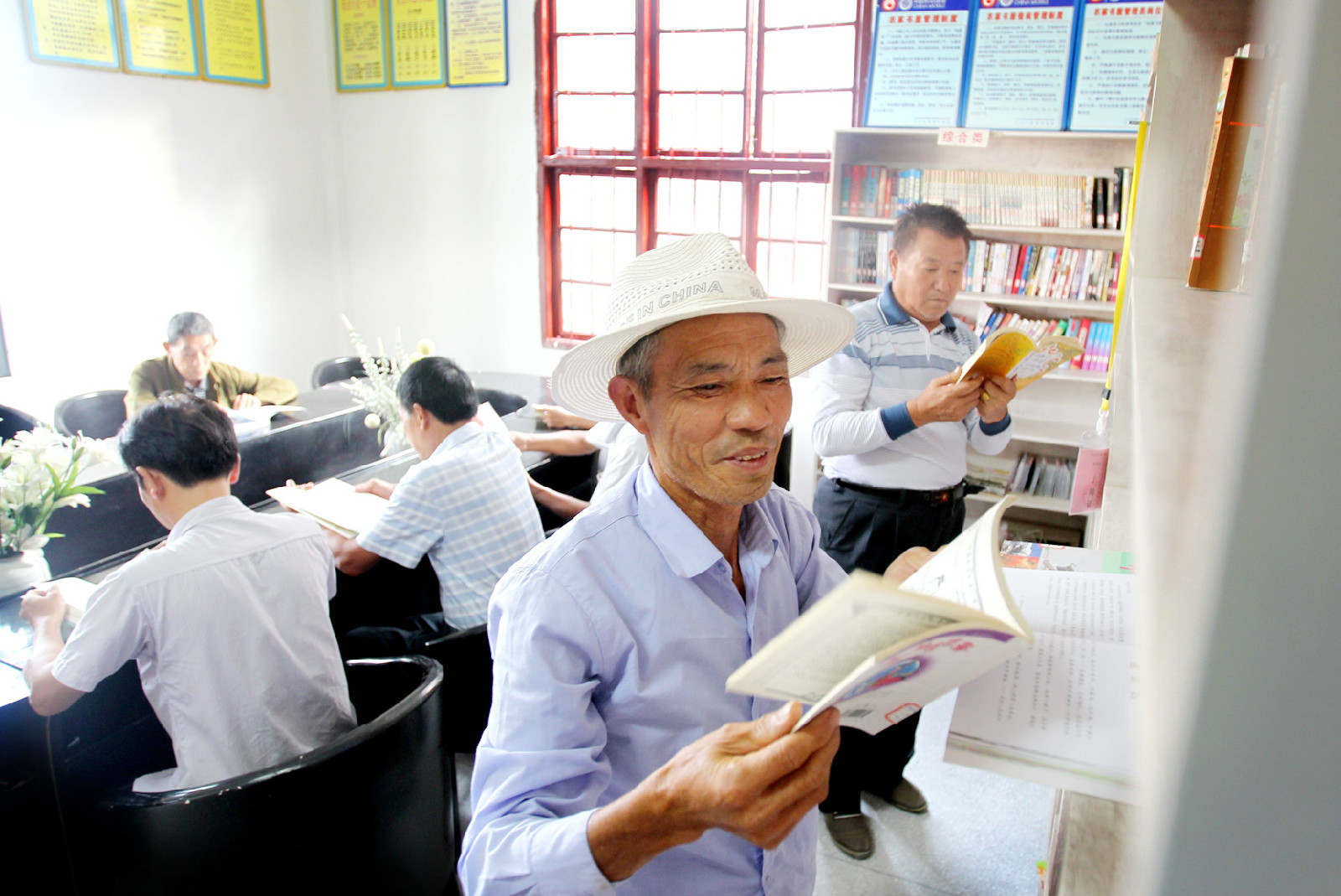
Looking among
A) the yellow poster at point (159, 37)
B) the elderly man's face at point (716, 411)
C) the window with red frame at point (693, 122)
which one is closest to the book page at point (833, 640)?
the elderly man's face at point (716, 411)

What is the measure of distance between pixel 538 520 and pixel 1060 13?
3.45 meters

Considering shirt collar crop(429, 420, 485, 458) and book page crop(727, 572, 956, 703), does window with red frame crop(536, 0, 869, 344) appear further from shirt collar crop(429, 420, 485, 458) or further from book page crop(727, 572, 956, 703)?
book page crop(727, 572, 956, 703)

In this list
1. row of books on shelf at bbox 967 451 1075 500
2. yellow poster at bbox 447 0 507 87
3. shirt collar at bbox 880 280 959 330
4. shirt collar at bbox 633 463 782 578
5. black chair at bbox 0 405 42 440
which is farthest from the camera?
yellow poster at bbox 447 0 507 87

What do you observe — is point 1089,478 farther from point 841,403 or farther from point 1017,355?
point 841,403

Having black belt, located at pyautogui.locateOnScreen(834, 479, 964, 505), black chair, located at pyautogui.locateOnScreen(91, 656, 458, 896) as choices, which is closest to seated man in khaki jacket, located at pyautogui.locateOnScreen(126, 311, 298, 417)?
black chair, located at pyautogui.locateOnScreen(91, 656, 458, 896)

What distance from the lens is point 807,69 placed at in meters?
4.81

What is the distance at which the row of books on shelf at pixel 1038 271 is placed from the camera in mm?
4023

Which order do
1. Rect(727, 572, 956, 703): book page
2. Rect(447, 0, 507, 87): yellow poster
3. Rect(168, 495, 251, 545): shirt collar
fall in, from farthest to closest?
Rect(447, 0, 507, 87): yellow poster → Rect(168, 495, 251, 545): shirt collar → Rect(727, 572, 956, 703): book page

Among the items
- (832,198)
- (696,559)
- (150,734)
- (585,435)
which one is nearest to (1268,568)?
(696,559)

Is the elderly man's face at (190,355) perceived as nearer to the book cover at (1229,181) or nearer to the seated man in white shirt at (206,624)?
the seated man in white shirt at (206,624)

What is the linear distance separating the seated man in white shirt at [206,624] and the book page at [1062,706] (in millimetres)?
1544

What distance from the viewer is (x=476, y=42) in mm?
5395

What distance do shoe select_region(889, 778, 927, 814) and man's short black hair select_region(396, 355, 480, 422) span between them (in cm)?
176

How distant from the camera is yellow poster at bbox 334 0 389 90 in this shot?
5664 mm
